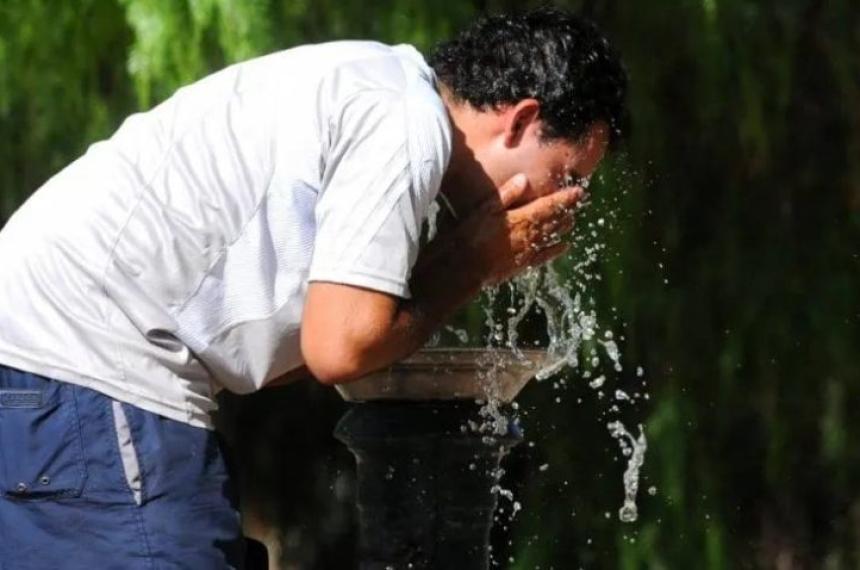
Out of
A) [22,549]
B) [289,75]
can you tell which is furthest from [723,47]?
[22,549]

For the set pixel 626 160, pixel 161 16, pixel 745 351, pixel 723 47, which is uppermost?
pixel 161 16

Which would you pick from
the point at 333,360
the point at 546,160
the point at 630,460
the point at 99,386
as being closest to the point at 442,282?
the point at 546,160

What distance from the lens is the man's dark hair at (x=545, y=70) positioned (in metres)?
2.70

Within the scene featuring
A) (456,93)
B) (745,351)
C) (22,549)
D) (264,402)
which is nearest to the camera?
(22,549)

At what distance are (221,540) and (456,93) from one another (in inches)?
29.9

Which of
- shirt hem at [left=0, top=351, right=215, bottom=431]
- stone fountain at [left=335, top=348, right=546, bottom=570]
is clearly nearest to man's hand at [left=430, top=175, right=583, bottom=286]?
shirt hem at [left=0, top=351, right=215, bottom=431]

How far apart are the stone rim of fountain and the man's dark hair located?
0.55m

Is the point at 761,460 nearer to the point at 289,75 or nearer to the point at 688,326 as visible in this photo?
the point at 688,326

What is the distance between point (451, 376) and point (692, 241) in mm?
1674

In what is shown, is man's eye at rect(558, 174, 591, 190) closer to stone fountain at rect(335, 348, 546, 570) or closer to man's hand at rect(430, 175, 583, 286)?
man's hand at rect(430, 175, 583, 286)

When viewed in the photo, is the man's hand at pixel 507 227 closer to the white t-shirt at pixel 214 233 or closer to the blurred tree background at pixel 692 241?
the white t-shirt at pixel 214 233

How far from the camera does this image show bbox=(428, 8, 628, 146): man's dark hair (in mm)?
2703

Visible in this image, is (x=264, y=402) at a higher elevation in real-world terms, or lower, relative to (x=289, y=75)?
lower

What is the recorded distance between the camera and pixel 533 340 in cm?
475
